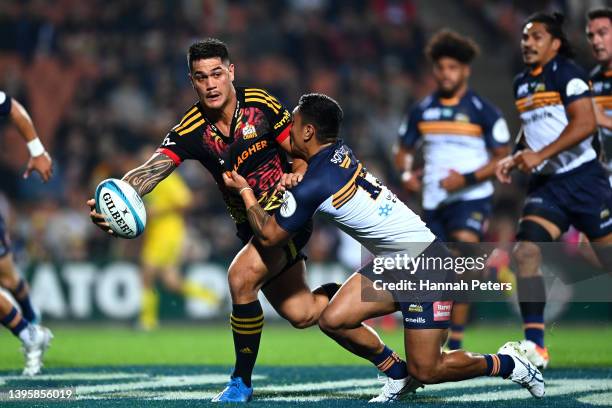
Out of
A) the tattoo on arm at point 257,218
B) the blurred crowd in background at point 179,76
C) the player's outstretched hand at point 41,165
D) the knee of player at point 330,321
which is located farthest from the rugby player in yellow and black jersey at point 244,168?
the blurred crowd in background at point 179,76

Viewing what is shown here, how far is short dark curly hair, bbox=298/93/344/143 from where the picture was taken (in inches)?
221

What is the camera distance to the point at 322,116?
221 inches

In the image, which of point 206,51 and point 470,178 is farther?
point 470,178

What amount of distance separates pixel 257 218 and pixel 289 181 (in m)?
0.28

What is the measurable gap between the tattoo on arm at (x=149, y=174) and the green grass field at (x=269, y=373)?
1.26m

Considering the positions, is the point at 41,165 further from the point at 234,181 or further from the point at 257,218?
the point at 257,218

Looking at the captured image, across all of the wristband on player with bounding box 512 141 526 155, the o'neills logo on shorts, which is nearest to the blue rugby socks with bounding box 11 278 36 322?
→ the o'neills logo on shorts

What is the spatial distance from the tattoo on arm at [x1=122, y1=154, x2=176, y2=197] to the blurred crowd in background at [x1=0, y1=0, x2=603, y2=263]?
7335mm

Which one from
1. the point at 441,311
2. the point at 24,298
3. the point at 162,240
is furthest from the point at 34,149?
the point at 162,240

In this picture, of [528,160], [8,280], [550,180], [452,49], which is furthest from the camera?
[452,49]

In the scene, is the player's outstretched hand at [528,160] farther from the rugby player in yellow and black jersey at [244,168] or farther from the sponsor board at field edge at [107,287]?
the sponsor board at field edge at [107,287]

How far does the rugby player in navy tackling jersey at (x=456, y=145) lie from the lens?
8.47 meters

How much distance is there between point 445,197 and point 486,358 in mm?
3022

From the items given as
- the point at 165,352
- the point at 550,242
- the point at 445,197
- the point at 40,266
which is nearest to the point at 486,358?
the point at 550,242
